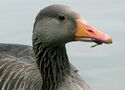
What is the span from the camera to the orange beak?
8102 mm

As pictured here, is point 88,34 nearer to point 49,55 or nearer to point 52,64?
point 49,55

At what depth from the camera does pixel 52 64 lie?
895 cm

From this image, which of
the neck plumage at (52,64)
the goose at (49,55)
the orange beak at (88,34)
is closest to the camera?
the orange beak at (88,34)

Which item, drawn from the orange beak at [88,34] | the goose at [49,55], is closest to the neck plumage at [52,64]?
the goose at [49,55]

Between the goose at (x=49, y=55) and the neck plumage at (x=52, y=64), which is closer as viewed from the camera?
the goose at (x=49, y=55)

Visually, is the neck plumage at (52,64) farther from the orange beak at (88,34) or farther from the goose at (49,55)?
the orange beak at (88,34)

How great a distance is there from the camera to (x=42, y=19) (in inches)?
339

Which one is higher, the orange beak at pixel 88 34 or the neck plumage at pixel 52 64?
the orange beak at pixel 88 34

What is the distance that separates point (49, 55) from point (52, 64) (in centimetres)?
16

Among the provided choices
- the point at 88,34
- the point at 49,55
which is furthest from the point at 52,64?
the point at 88,34

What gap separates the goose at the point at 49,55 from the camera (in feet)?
27.6

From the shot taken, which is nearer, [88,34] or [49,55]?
[88,34]

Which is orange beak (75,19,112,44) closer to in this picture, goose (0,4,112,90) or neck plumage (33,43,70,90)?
goose (0,4,112,90)

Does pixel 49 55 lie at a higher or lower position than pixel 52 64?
higher
